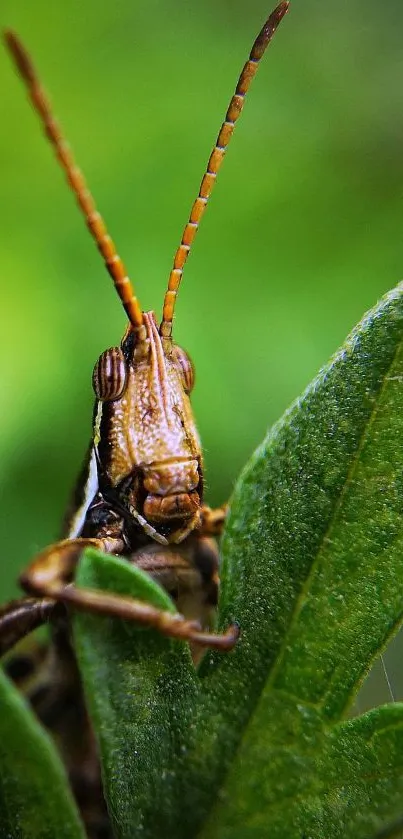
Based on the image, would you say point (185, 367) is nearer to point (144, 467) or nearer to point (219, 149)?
point (144, 467)

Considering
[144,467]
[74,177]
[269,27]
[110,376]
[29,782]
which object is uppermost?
[269,27]

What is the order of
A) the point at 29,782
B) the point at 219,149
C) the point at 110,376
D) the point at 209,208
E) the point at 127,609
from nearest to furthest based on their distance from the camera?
1. the point at 29,782
2. the point at 127,609
3. the point at 219,149
4. the point at 110,376
5. the point at 209,208

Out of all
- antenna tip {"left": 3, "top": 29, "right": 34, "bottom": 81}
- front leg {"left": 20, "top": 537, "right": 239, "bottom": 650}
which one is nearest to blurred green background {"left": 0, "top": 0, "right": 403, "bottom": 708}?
front leg {"left": 20, "top": 537, "right": 239, "bottom": 650}

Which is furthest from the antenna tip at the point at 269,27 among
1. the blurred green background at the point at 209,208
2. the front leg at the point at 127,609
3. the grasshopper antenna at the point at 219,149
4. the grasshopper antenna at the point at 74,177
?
the blurred green background at the point at 209,208

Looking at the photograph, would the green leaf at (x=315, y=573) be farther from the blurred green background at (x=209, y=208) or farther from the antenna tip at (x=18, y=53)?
the blurred green background at (x=209, y=208)

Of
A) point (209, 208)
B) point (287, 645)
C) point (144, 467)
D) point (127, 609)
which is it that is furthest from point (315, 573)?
point (209, 208)

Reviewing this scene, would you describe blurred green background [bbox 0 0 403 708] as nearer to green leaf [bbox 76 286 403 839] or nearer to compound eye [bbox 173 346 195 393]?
compound eye [bbox 173 346 195 393]
